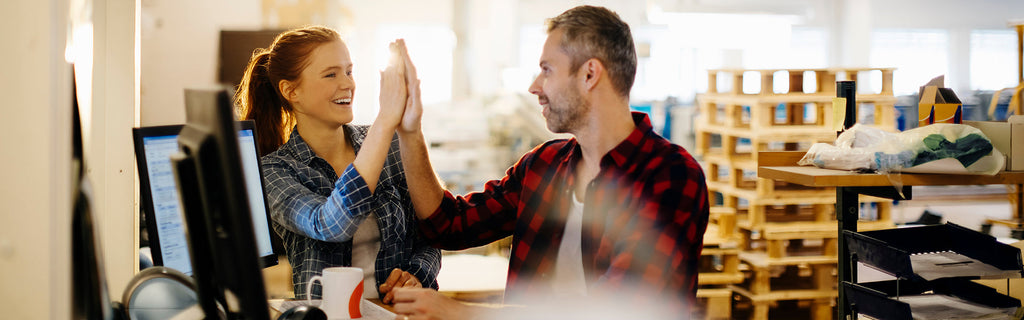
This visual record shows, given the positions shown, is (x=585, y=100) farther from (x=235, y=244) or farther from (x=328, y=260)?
(x=235, y=244)

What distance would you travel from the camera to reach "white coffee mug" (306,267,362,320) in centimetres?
151

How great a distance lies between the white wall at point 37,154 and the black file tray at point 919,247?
6.40 ft

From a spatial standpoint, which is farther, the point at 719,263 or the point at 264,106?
the point at 719,263

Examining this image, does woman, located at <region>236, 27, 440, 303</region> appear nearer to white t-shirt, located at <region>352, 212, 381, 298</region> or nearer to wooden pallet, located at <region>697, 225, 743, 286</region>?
white t-shirt, located at <region>352, 212, 381, 298</region>

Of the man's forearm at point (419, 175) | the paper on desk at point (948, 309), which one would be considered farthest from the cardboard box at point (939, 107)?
the man's forearm at point (419, 175)

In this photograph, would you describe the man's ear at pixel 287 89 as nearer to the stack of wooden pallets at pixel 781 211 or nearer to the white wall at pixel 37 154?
the white wall at pixel 37 154

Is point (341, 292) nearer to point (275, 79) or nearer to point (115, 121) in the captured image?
point (275, 79)

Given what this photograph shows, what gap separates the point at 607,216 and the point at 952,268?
1.12 meters

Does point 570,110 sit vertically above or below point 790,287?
above

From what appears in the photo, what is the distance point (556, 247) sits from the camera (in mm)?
1881

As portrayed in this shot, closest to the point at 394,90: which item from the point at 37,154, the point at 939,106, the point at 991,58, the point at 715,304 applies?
the point at 37,154

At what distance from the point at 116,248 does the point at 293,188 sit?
1.97ft

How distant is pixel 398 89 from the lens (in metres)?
1.76

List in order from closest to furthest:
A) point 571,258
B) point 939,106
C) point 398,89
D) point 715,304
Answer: point 398,89
point 571,258
point 939,106
point 715,304
